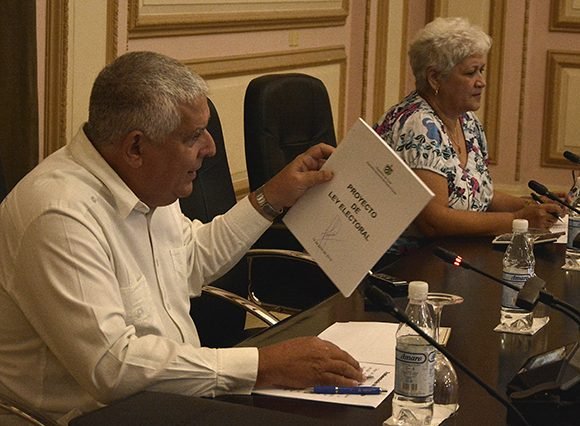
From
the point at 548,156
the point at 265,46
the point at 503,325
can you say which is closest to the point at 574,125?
the point at 548,156

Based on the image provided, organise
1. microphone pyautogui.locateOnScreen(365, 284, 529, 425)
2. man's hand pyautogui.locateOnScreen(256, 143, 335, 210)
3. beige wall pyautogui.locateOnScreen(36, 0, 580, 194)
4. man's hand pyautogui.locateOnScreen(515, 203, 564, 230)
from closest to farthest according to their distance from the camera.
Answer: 1. microphone pyautogui.locateOnScreen(365, 284, 529, 425)
2. man's hand pyautogui.locateOnScreen(256, 143, 335, 210)
3. man's hand pyautogui.locateOnScreen(515, 203, 564, 230)
4. beige wall pyautogui.locateOnScreen(36, 0, 580, 194)

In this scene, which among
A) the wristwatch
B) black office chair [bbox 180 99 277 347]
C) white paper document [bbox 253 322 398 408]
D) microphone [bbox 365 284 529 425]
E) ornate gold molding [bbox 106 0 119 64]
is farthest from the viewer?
ornate gold molding [bbox 106 0 119 64]

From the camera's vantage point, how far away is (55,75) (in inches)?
141

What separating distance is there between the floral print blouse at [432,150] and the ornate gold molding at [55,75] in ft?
3.27

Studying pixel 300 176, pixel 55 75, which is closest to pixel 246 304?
pixel 300 176

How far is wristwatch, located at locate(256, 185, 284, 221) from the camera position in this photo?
95.3 inches

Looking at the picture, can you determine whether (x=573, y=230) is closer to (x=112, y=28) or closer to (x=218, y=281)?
(x=218, y=281)

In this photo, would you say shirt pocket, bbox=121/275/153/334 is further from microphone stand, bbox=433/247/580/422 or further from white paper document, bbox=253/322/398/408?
microphone stand, bbox=433/247/580/422

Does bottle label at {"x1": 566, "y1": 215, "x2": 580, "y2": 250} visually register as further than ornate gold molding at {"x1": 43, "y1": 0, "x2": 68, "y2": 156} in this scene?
No

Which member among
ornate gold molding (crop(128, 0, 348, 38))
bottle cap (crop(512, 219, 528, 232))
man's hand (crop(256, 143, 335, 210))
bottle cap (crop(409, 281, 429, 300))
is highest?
ornate gold molding (crop(128, 0, 348, 38))

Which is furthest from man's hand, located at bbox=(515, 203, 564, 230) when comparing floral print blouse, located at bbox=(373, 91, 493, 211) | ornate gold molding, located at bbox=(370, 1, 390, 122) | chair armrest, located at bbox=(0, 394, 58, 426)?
Result: ornate gold molding, located at bbox=(370, 1, 390, 122)

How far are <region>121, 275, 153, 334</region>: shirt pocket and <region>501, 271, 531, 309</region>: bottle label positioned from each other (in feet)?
2.35

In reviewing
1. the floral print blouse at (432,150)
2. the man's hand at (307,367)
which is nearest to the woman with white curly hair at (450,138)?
the floral print blouse at (432,150)

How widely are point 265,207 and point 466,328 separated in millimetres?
508
